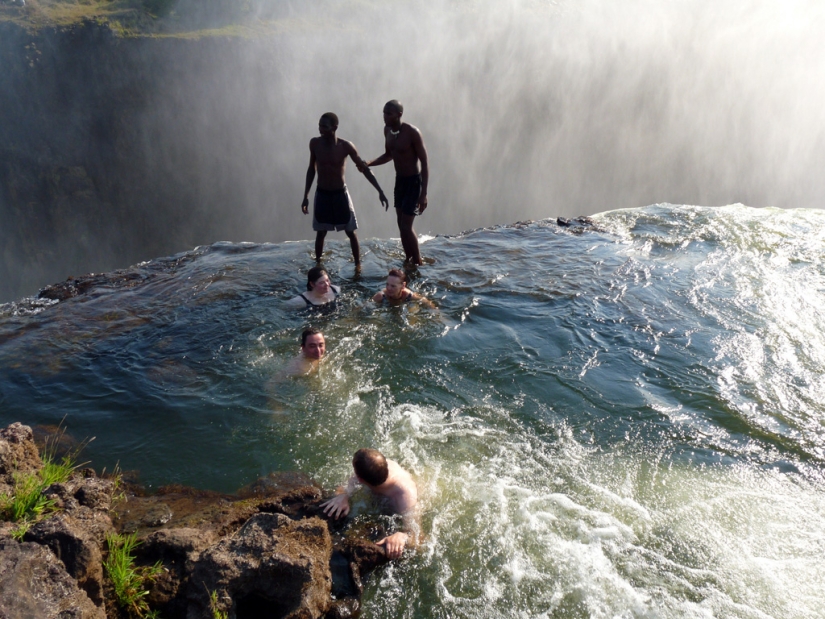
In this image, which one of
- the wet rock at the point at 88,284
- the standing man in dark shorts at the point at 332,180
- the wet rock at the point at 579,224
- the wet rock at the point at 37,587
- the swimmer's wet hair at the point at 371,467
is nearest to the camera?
the wet rock at the point at 37,587

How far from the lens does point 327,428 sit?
4875 mm

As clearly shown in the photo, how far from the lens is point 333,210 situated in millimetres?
7957

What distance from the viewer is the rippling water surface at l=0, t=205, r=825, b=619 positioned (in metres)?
3.46

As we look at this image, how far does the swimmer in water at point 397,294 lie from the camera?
6.73 meters

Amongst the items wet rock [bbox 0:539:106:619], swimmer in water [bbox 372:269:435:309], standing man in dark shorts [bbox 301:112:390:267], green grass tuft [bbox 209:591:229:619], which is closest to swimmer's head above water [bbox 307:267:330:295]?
swimmer in water [bbox 372:269:435:309]

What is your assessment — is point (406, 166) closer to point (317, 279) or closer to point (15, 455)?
point (317, 279)

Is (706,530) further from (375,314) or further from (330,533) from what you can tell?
(375,314)

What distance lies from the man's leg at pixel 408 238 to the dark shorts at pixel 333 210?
676 millimetres

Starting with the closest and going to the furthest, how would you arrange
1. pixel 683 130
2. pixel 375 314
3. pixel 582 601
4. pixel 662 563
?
pixel 582 601 → pixel 662 563 → pixel 375 314 → pixel 683 130

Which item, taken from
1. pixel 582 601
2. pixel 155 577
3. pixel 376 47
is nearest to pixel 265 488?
pixel 155 577

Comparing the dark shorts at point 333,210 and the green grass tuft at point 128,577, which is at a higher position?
the dark shorts at point 333,210

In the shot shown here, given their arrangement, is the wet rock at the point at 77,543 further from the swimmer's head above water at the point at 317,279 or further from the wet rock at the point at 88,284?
the wet rock at the point at 88,284

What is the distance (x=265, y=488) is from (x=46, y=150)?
17.4 metres

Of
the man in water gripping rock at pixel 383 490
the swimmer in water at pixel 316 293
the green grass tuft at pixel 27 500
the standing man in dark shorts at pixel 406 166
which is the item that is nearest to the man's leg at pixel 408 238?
the standing man in dark shorts at pixel 406 166
